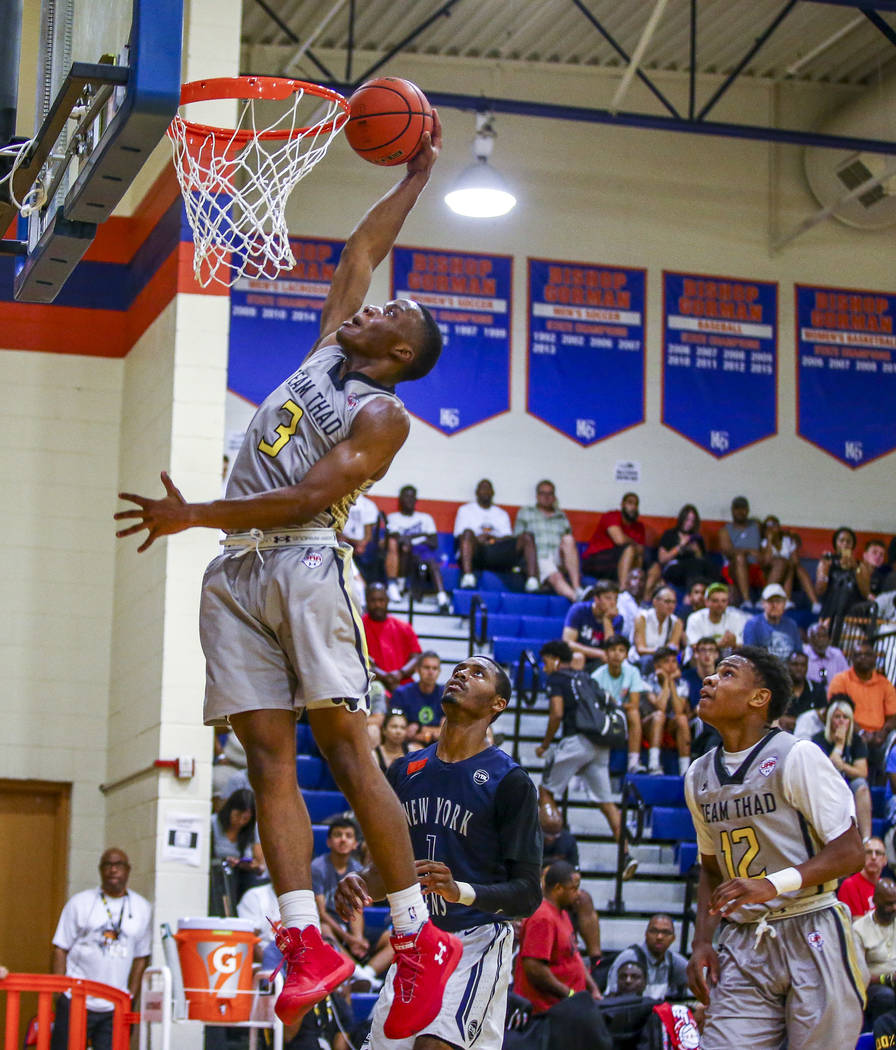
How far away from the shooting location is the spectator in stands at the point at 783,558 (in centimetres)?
1742

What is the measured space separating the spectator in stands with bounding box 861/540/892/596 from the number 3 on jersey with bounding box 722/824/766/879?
1187 cm

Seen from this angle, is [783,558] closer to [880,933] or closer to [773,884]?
[880,933]

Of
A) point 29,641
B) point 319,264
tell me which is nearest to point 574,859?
point 29,641

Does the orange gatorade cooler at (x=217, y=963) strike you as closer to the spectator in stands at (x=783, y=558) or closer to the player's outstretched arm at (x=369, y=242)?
the player's outstretched arm at (x=369, y=242)

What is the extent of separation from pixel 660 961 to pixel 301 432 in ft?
24.3

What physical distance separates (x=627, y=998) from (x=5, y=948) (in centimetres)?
486

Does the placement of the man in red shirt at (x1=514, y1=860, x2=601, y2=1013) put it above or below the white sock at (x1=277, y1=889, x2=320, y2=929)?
below

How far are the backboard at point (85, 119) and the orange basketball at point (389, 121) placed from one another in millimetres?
1047

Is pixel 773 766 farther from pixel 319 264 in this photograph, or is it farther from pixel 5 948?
pixel 319 264

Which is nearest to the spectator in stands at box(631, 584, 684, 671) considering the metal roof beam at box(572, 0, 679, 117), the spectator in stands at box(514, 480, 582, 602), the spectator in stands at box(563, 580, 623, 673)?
the spectator in stands at box(563, 580, 623, 673)

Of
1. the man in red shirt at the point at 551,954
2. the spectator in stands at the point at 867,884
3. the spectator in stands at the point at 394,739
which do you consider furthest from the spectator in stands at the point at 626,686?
the man in red shirt at the point at 551,954

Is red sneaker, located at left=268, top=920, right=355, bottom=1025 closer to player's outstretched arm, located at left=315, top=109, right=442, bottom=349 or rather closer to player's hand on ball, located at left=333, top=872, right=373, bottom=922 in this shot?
player's hand on ball, located at left=333, top=872, right=373, bottom=922

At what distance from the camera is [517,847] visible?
5770 mm

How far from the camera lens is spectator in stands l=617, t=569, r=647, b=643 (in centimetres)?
1555
